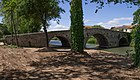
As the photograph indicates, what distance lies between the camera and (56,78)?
9.75 meters

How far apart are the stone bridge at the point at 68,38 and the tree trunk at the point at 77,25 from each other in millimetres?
21646

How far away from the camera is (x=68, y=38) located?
156ft

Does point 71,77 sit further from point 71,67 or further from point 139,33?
point 139,33

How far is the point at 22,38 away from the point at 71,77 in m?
30.9

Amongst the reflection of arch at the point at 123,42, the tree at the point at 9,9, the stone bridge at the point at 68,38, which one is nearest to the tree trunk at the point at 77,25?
the tree at the point at 9,9

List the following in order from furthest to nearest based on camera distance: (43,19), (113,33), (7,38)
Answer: (113,33), (7,38), (43,19)

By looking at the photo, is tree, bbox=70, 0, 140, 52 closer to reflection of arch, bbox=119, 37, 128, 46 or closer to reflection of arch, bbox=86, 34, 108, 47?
reflection of arch, bbox=86, 34, 108, 47

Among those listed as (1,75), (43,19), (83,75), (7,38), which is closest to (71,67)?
(83,75)

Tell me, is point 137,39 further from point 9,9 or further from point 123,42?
point 123,42

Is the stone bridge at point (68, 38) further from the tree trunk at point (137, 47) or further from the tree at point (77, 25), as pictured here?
the tree trunk at point (137, 47)

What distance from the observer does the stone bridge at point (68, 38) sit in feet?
131

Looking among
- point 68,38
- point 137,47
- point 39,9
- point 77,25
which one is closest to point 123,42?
point 68,38

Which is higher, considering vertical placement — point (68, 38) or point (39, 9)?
point (39, 9)

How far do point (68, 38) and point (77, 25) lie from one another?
28.6 metres
